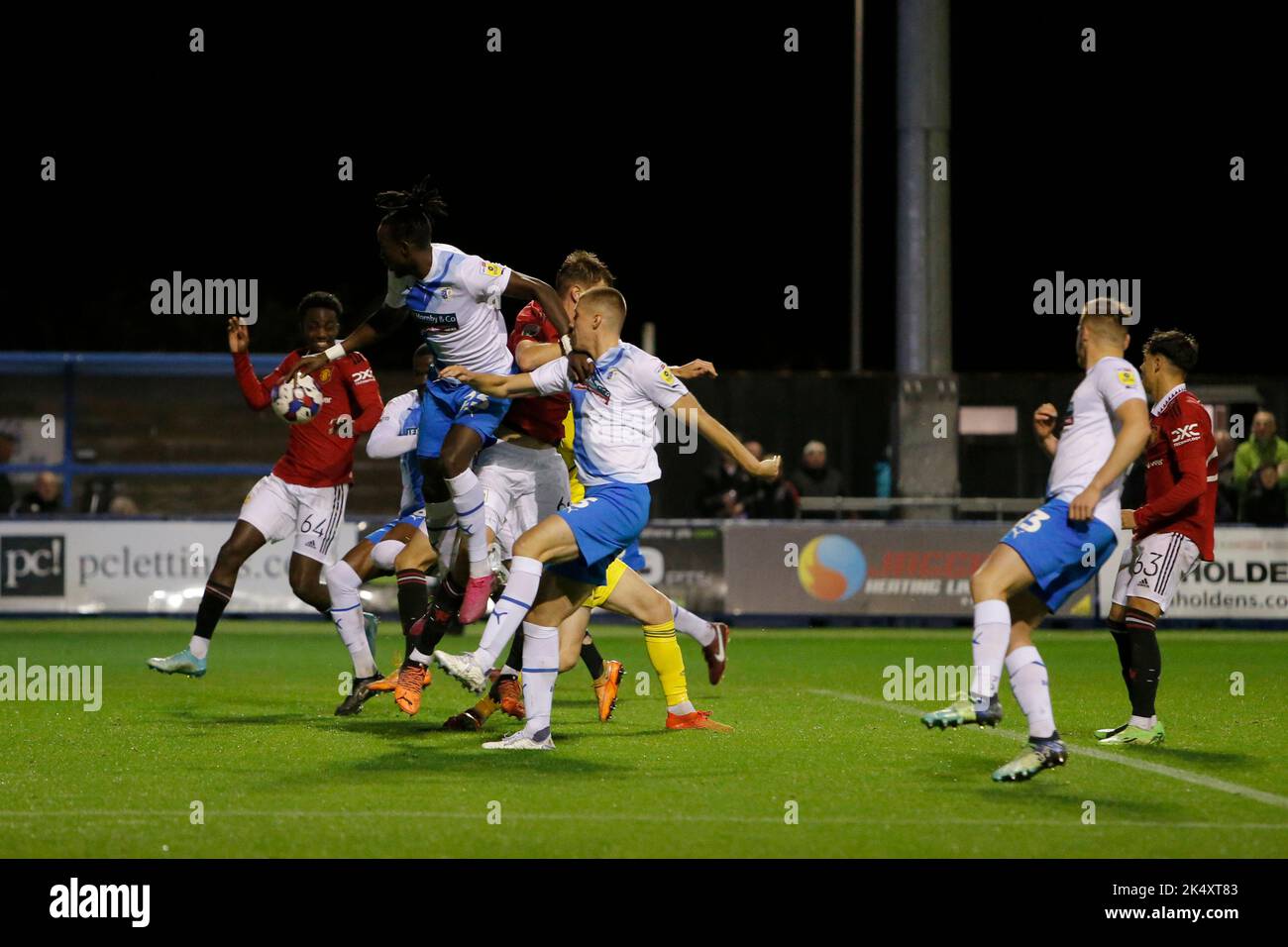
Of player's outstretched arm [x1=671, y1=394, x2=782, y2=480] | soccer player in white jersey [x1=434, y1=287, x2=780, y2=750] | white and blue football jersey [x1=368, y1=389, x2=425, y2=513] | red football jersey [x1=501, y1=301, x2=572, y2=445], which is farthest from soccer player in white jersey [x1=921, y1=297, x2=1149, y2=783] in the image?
white and blue football jersey [x1=368, y1=389, x2=425, y2=513]

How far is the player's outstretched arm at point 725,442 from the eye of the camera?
823 centimetres

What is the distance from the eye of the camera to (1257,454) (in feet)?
62.3

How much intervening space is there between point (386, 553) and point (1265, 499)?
37.2 ft

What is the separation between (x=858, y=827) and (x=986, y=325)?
3963 centimetres

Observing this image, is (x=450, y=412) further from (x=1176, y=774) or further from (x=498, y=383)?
(x=1176, y=774)

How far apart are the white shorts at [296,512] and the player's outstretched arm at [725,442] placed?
3.09m

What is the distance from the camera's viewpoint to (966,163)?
4156 centimetres

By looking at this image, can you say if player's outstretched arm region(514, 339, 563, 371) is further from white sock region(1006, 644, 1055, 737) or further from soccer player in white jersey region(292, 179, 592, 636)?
white sock region(1006, 644, 1055, 737)

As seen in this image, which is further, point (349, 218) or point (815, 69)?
point (349, 218)

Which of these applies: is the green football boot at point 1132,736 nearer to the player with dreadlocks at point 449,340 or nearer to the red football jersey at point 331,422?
the player with dreadlocks at point 449,340

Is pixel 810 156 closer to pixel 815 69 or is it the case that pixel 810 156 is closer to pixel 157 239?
pixel 815 69

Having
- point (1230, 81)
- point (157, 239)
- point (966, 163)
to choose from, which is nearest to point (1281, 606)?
point (1230, 81)

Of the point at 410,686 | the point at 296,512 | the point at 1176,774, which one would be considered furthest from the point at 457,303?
the point at 1176,774

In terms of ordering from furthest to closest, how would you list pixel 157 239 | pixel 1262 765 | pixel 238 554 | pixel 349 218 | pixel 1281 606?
pixel 349 218 < pixel 157 239 < pixel 1281 606 < pixel 238 554 < pixel 1262 765
